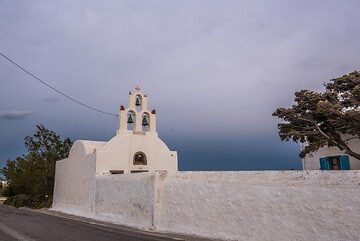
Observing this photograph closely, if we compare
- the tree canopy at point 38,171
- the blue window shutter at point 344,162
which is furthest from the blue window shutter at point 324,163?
the tree canopy at point 38,171

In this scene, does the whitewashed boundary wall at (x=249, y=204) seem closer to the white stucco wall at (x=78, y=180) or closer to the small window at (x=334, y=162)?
the white stucco wall at (x=78, y=180)

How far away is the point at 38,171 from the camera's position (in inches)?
1384

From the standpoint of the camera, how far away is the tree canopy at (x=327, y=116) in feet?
47.6

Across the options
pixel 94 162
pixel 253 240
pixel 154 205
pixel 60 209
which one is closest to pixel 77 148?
pixel 94 162

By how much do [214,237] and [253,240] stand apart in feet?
5.38

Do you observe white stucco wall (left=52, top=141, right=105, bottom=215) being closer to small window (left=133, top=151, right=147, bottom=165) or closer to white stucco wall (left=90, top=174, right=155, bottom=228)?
white stucco wall (left=90, top=174, right=155, bottom=228)

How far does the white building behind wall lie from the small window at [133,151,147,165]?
31.3 ft

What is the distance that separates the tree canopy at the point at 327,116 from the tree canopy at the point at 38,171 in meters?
22.9

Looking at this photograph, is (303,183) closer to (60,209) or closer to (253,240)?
(253,240)

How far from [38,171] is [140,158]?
59.2ft

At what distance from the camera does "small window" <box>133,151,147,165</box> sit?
70.8 ft

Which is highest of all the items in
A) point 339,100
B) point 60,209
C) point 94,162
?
point 339,100

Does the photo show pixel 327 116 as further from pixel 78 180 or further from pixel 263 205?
pixel 78 180

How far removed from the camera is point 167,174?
1411cm
